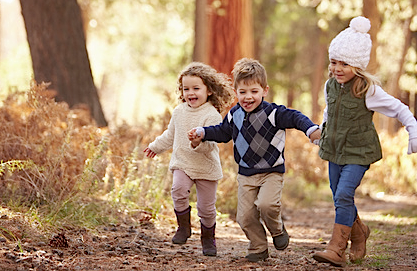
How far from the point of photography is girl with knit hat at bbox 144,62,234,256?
5238mm

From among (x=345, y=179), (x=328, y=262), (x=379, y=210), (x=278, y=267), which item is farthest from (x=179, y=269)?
(x=379, y=210)

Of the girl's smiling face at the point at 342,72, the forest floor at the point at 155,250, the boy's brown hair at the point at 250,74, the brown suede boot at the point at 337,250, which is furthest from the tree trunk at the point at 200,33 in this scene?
the brown suede boot at the point at 337,250

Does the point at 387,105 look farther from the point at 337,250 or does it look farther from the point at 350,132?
the point at 337,250

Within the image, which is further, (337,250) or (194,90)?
(194,90)

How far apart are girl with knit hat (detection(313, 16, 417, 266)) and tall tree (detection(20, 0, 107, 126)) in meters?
5.55

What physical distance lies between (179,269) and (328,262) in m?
1.10

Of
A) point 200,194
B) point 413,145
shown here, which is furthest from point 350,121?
point 200,194

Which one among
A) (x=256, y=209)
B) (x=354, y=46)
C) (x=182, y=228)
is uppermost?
(x=354, y=46)

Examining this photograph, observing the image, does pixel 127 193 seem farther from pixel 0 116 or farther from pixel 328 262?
pixel 328 262

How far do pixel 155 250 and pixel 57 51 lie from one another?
526 cm

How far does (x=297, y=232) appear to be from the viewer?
291 inches

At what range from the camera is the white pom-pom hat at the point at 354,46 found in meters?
4.61

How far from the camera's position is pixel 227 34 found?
10.7m

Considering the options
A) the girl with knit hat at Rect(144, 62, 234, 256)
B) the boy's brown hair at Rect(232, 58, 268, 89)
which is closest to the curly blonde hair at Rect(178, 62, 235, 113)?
the girl with knit hat at Rect(144, 62, 234, 256)
